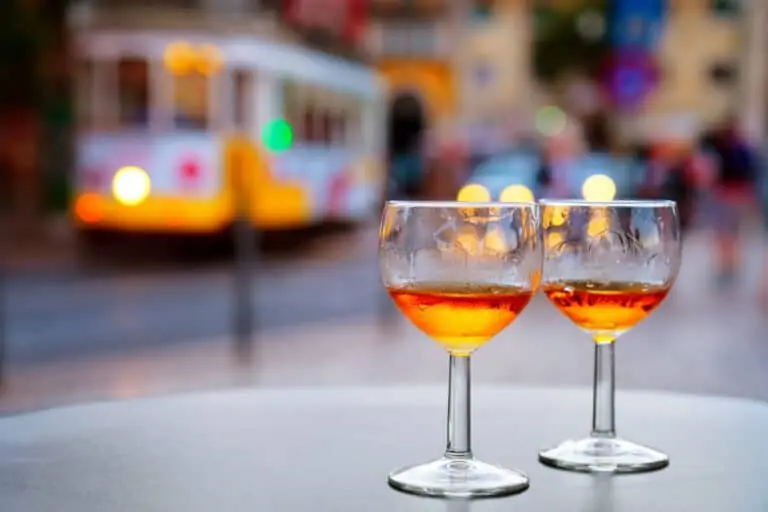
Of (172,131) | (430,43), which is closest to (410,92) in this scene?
(430,43)

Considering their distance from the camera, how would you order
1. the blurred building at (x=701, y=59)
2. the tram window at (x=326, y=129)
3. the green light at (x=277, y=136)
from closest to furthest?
the green light at (x=277, y=136)
the tram window at (x=326, y=129)
the blurred building at (x=701, y=59)

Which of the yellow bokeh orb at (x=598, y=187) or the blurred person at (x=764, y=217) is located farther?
the yellow bokeh orb at (x=598, y=187)

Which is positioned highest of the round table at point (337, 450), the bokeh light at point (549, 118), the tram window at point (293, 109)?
the bokeh light at point (549, 118)

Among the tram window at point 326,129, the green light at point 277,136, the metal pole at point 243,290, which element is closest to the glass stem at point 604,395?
the metal pole at point 243,290

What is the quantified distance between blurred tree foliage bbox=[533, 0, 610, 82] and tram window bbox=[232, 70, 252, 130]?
30.1 metres

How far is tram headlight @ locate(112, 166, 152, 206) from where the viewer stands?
56.7ft

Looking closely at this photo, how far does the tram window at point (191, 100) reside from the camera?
696 inches

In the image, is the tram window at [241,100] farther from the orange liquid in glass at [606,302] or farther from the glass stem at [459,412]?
the glass stem at [459,412]

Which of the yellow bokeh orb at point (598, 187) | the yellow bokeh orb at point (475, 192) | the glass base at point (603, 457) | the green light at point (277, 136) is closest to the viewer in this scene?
the glass base at point (603, 457)

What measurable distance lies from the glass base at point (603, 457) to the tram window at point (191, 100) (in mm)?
15820

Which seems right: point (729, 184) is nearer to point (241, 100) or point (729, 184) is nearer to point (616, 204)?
point (241, 100)

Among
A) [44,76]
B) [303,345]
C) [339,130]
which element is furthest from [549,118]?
[303,345]

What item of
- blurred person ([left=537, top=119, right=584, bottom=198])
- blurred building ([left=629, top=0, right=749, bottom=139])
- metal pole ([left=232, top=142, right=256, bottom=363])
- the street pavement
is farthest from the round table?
blurred building ([left=629, top=0, right=749, bottom=139])

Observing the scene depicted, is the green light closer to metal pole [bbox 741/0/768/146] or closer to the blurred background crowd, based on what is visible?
the blurred background crowd
